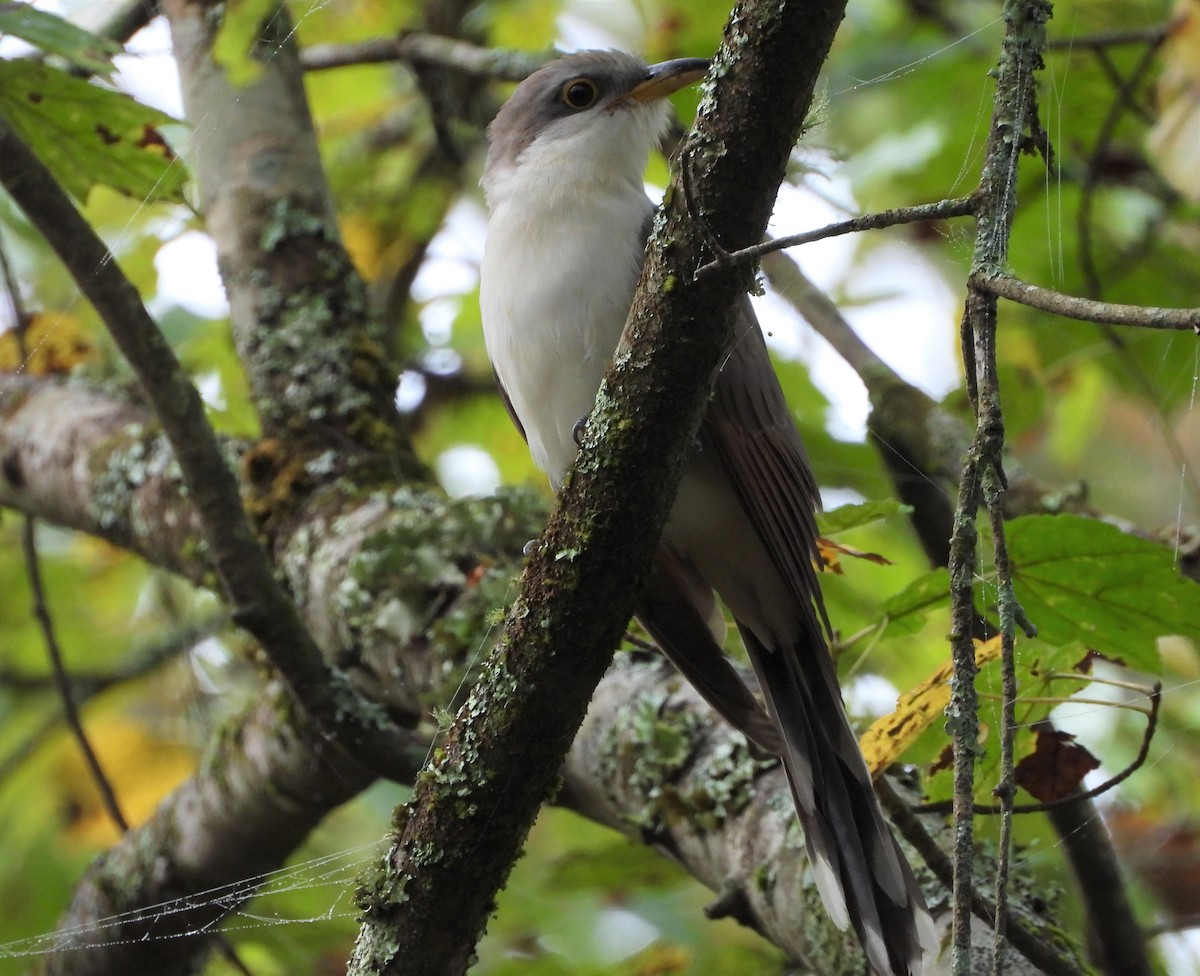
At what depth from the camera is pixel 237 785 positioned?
3.37m

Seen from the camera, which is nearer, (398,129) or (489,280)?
(489,280)

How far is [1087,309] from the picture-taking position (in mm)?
1145

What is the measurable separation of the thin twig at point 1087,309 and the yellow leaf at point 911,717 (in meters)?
0.88

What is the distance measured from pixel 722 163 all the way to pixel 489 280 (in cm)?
150

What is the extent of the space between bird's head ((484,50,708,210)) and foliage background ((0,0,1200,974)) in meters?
0.43

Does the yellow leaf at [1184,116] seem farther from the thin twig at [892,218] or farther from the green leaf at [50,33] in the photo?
the green leaf at [50,33]

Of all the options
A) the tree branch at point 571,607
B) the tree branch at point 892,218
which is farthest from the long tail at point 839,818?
the tree branch at point 892,218

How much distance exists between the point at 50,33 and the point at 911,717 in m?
1.97

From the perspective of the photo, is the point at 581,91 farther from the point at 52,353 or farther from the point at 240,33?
the point at 52,353

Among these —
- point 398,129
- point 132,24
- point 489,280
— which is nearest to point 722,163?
point 489,280

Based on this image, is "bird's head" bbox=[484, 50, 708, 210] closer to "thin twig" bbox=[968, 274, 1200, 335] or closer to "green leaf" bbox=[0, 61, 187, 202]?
"green leaf" bbox=[0, 61, 187, 202]

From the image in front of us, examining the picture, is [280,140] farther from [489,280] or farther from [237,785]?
[237,785]

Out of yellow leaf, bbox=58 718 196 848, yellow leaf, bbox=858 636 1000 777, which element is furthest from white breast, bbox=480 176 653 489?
yellow leaf, bbox=58 718 196 848

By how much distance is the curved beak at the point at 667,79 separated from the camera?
3.24 meters
